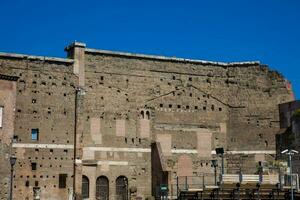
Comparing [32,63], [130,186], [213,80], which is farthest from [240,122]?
[32,63]

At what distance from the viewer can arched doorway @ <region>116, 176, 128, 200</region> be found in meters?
41.5

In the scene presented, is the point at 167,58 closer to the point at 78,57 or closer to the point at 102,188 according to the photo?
the point at 78,57

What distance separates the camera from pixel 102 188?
135ft

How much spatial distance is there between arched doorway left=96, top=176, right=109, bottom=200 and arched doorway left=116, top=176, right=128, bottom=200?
0.83 m

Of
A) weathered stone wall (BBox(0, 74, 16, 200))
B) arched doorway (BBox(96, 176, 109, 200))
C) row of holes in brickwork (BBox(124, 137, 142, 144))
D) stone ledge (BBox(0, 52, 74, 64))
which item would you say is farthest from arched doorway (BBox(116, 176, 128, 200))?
stone ledge (BBox(0, 52, 74, 64))

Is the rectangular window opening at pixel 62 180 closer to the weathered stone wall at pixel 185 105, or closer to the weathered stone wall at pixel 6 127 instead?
the weathered stone wall at pixel 185 105

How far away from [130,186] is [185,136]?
5.84 metres

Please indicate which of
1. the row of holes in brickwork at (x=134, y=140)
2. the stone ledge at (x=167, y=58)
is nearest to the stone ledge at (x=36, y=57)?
the stone ledge at (x=167, y=58)

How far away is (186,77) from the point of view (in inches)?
1780

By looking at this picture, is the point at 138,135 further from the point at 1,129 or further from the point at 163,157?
the point at 1,129

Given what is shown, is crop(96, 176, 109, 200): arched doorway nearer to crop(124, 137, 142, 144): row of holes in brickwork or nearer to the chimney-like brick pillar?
crop(124, 137, 142, 144): row of holes in brickwork

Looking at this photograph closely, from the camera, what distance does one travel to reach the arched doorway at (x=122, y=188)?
41469 millimetres

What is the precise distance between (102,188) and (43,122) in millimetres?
6208

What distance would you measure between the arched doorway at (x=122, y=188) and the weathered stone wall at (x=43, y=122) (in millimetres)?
3727
